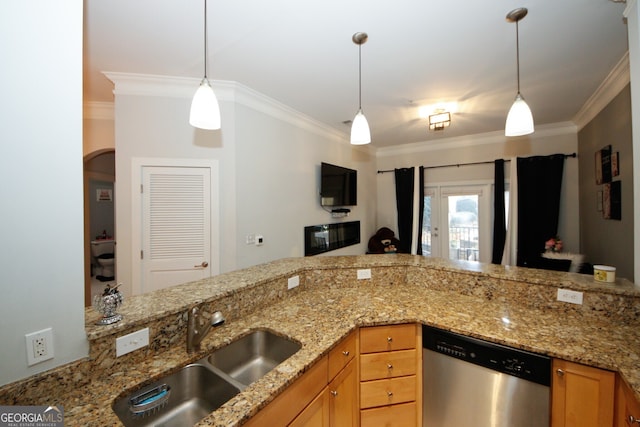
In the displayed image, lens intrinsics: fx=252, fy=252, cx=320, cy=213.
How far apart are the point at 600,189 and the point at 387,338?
10.9 ft

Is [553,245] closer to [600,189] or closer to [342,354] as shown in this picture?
[600,189]

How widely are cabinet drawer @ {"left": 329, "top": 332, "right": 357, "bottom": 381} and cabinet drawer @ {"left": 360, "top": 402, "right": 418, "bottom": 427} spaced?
0.39 metres

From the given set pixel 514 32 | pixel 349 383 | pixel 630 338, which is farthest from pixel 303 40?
pixel 630 338

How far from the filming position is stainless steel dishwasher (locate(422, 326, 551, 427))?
1.20 meters

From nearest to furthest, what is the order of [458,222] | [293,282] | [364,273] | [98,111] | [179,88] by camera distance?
[293,282] < [364,273] < [179,88] < [98,111] < [458,222]

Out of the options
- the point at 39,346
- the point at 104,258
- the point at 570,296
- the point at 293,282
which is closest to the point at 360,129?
the point at 293,282

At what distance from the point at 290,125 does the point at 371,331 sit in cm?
274

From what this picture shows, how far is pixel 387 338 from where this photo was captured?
148 cm

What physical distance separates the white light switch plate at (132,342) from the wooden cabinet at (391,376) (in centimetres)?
107

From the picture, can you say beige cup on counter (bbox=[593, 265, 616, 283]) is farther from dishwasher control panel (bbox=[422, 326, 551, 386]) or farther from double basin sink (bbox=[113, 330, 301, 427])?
double basin sink (bbox=[113, 330, 301, 427])

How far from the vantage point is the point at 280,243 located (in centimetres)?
321

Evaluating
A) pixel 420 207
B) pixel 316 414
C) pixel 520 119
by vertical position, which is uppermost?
pixel 520 119

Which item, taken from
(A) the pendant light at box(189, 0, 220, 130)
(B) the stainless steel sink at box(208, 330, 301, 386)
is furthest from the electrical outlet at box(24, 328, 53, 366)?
(A) the pendant light at box(189, 0, 220, 130)

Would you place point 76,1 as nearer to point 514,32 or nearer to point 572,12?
point 514,32
